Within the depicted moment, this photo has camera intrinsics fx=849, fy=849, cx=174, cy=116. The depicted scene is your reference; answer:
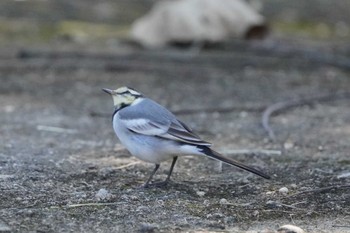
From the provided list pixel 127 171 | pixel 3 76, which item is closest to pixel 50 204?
pixel 127 171

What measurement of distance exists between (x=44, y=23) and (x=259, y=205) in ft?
23.5

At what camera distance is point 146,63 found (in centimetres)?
898

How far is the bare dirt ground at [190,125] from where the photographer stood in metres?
4.05

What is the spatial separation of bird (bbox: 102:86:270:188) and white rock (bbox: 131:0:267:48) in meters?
4.97

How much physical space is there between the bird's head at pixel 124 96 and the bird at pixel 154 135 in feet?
0.19

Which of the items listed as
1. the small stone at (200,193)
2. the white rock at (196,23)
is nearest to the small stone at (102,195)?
the small stone at (200,193)

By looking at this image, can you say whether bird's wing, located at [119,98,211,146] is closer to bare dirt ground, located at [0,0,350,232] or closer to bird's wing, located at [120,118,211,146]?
bird's wing, located at [120,118,211,146]

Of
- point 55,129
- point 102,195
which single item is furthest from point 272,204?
point 55,129

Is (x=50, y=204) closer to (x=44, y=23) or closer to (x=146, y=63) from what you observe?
(x=146, y=63)

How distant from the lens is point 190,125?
259 inches

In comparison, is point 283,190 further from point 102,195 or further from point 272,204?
point 102,195

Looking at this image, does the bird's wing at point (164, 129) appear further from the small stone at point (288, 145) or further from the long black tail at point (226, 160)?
the small stone at point (288, 145)

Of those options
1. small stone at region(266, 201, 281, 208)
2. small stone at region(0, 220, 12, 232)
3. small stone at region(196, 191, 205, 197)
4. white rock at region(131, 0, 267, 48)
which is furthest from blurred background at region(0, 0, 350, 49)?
small stone at region(0, 220, 12, 232)

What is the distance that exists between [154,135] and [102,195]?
0.44 m
